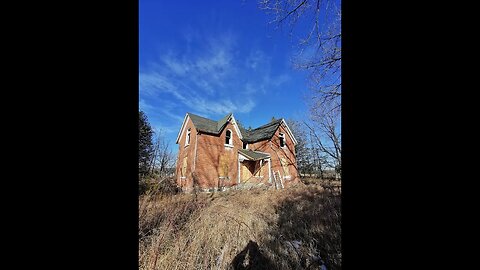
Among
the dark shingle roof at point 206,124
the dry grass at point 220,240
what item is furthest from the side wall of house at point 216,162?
the dry grass at point 220,240

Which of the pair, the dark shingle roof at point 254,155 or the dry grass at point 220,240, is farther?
the dark shingle roof at point 254,155

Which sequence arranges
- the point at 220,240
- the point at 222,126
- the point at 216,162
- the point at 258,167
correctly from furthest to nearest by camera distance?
the point at 258,167 < the point at 222,126 < the point at 216,162 < the point at 220,240

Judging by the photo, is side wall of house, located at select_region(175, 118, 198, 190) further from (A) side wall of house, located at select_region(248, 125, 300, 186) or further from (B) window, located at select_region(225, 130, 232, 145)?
(A) side wall of house, located at select_region(248, 125, 300, 186)

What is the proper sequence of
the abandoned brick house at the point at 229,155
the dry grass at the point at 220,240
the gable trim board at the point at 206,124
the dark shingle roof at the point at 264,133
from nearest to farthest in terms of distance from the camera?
the dry grass at the point at 220,240 < the abandoned brick house at the point at 229,155 < the gable trim board at the point at 206,124 < the dark shingle roof at the point at 264,133

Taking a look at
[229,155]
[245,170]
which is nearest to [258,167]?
[245,170]

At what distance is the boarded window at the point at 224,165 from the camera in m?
16.6

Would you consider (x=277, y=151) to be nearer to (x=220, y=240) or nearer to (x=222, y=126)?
(x=222, y=126)

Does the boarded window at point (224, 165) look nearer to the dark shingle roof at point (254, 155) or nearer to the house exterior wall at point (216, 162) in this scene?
the house exterior wall at point (216, 162)

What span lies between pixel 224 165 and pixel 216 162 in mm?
824

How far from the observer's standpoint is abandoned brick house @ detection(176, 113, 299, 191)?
1587 cm

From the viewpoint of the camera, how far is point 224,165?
16953 millimetres

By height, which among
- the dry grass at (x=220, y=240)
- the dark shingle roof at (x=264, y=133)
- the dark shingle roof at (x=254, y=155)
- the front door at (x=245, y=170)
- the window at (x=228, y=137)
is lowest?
the dry grass at (x=220, y=240)
